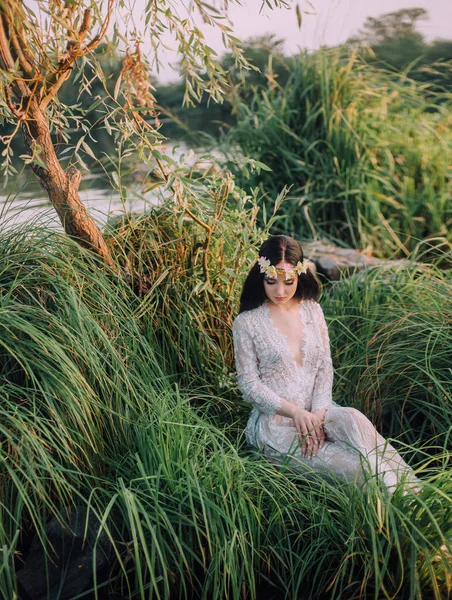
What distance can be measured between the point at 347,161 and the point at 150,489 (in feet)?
12.8

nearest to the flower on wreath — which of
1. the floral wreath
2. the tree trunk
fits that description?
the floral wreath

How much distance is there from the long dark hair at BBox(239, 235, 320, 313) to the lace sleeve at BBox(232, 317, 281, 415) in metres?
0.12

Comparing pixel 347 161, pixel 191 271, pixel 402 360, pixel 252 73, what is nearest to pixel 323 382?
pixel 402 360

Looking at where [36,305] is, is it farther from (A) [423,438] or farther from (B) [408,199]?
(B) [408,199]

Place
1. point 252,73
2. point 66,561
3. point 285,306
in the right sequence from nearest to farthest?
1. point 66,561
2. point 285,306
3. point 252,73

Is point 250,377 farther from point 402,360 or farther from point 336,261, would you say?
point 336,261

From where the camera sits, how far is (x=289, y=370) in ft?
9.78

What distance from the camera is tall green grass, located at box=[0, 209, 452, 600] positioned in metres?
2.36

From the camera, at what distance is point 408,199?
19.0 feet

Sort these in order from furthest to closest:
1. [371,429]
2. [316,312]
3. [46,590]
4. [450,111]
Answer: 1. [450,111]
2. [316,312]
3. [371,429]
4. [46,590]

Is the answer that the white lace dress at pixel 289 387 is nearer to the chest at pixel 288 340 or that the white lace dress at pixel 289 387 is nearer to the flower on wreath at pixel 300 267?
the chest at pixel 288 340

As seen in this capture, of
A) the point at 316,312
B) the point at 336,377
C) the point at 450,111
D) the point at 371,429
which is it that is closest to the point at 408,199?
the point at 450,111

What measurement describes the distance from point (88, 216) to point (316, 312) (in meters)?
1.09

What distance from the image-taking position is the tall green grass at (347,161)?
18.6 ft
